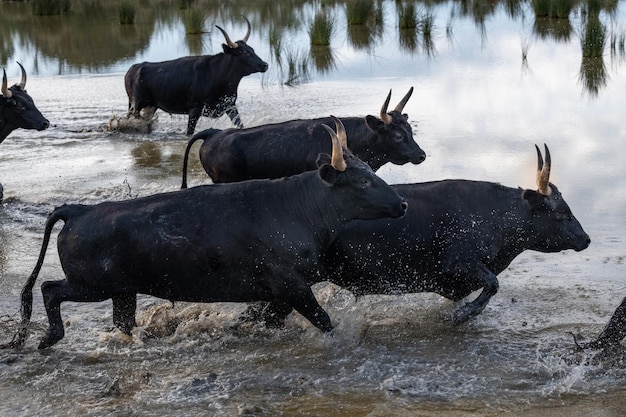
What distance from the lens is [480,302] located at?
21.6ft

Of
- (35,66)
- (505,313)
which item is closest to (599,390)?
(505,313)

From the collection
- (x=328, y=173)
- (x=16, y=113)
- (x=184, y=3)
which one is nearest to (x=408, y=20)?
(x=184, y=3)

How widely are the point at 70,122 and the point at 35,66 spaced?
6.02m

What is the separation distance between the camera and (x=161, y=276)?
20.4 feet

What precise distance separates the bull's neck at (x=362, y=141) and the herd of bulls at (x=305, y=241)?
174 cm

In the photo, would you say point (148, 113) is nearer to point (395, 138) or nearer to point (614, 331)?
point (395, 138)

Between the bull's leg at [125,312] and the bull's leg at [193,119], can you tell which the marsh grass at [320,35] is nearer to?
the bull's leg at [193,119]

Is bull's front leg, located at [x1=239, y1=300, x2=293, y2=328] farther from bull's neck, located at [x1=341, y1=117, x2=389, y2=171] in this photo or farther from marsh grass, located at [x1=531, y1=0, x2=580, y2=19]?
marsh grass, located at [x1=531, y1=0, x2=580, y2=19]

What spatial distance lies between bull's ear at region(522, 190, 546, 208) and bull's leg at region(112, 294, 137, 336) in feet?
8.70

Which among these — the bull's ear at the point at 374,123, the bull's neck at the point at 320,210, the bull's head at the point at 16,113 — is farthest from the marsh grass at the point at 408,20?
the bull's neck at the point at 320,210

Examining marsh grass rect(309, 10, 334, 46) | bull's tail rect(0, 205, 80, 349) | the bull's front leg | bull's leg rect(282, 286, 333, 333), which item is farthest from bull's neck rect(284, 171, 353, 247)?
marsh grass rect(309, 10, 334, 46)

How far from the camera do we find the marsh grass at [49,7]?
27.6 m

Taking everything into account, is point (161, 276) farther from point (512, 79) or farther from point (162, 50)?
point (162, 50)

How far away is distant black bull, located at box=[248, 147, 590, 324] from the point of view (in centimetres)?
665
